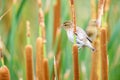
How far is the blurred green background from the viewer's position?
1.95 metres

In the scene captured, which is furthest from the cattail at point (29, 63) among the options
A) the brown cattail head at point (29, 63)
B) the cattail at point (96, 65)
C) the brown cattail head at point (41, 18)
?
the cattail at point (96, 65)

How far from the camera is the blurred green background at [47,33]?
1.95 metres

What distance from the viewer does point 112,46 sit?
75.9 inches

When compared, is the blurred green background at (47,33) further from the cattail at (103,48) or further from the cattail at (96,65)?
the cattail at (103,48)

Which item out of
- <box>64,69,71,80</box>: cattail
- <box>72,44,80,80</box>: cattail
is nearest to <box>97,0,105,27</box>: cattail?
<box>72,44,80,80</box>: cattail

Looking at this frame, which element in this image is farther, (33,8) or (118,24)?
(33,8)

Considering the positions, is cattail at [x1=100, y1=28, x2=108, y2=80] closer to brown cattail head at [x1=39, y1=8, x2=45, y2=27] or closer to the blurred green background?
the blurred green background

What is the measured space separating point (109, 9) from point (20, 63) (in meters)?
0.52

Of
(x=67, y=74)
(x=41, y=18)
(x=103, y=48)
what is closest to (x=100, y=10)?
(x=103, y=48)

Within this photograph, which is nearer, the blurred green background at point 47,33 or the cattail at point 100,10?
the cattail at point 100,10

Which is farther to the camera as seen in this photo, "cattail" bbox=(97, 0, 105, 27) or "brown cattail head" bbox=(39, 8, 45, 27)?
"brown cattail head" bbox=(39, 8, 45, 27)

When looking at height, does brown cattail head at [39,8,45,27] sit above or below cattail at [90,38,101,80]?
above

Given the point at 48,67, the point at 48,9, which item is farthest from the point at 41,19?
the point at 48,67

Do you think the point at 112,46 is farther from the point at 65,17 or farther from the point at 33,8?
the point at 33,8
